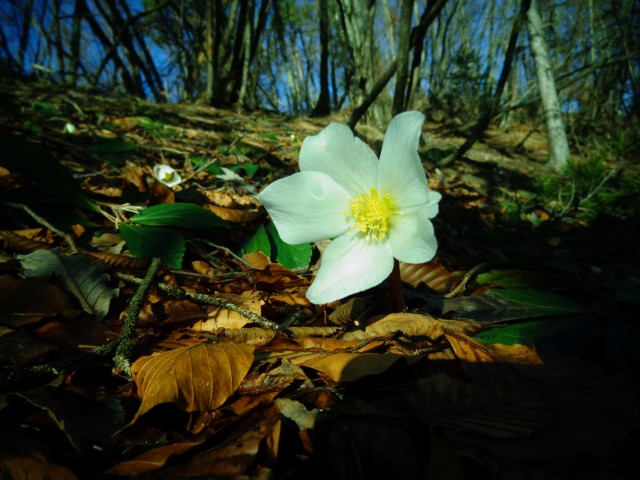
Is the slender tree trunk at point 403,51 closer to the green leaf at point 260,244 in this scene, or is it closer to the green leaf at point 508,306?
the green leaf at point 260,244

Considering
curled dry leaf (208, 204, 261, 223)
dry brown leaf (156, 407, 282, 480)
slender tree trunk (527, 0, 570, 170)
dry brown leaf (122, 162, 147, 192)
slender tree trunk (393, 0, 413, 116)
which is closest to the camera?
dry brown leaf (156, 407, 282, 480)

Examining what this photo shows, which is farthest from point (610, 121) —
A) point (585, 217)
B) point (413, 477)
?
point (413, 477)

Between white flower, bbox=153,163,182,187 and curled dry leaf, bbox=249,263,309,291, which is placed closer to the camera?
curled dry leaf, bbox=249,263,309,291

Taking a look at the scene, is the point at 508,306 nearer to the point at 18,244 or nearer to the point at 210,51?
the point at 18,244

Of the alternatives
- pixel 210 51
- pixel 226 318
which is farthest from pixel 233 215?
pixel 210 51

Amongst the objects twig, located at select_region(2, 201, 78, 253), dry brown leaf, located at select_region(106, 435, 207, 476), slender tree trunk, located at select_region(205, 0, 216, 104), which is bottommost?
dry brown leaf, located at select_region(106, 435, 207, 476)

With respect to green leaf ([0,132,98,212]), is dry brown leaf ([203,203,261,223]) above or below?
below

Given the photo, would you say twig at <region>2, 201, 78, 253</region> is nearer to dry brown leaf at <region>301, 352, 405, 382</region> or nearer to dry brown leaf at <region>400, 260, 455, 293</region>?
dry brown leaf at <region>301, 352, 405, 382</region>

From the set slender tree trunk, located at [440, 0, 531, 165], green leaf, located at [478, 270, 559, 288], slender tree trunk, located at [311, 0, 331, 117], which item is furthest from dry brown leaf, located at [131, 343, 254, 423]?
slender tree trunk, located at [311, 0, 331, 117]

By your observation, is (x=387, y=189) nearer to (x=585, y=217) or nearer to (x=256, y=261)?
(x=256, y=261)
